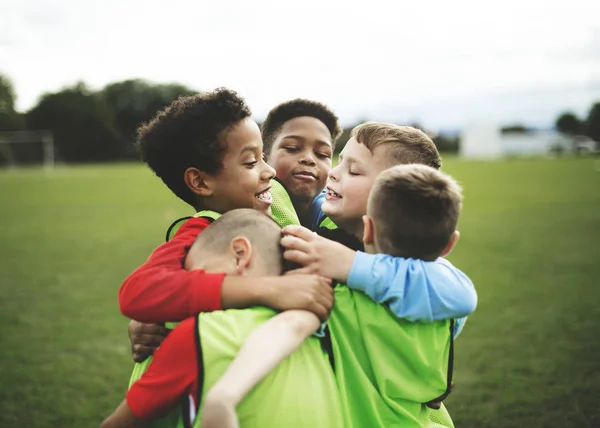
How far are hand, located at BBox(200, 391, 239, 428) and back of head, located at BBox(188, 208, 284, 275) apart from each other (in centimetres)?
47

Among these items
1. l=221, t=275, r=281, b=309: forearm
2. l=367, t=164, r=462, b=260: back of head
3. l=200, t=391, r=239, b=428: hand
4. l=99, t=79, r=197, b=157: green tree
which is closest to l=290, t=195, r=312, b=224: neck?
l=367, t=164, r=462, b=260: back of head

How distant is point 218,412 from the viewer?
1352mm

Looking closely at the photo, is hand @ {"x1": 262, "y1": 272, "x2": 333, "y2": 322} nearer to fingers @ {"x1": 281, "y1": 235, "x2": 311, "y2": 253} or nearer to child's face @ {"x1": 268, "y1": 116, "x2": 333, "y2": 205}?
fingers @ {"x1": 281, "y1": 235, "x2": 311, "y2": 253}

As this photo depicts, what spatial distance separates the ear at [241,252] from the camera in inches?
65.9

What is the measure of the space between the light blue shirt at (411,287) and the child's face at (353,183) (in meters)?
0.47

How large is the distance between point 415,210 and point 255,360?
649mm

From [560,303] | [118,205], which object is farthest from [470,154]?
[560,303]

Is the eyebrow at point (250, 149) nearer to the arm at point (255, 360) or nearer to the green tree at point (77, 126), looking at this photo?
the arm at point (255, 360)

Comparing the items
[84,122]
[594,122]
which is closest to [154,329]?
[84,122]

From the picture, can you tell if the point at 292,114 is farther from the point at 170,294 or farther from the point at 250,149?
the point at 170,294

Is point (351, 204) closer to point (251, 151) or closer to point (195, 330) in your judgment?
point (251, 151)

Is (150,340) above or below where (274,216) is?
below

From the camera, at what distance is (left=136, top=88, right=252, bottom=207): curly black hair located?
2.02 metres

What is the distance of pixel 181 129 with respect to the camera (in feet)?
6.68
